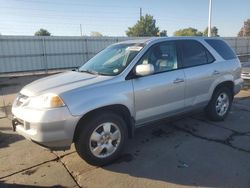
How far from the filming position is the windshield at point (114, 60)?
13.6 feet

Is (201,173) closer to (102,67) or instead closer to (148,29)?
(102,67)

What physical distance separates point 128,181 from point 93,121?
0.92m

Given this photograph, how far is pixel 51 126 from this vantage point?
333cm

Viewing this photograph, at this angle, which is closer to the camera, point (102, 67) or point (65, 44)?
point (102, 67)

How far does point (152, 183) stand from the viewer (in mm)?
3418

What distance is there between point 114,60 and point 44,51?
13485mm

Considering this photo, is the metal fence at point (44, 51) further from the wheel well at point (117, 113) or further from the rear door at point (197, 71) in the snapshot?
the wheel well at point (117, 113)

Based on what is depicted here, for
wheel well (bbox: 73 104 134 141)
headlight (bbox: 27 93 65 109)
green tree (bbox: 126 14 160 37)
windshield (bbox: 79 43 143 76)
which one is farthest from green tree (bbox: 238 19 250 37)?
headlight (bbox: 27 93 65 109)

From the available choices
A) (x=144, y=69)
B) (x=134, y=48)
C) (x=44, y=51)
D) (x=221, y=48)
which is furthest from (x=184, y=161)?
(x=44, y=51)

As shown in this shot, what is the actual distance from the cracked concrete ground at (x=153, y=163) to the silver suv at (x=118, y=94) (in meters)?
0.36

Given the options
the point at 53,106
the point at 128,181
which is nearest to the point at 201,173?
the point at 128,181

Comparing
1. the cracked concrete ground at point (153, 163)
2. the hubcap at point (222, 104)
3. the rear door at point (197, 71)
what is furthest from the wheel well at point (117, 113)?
the hubcap at point (222, 104)

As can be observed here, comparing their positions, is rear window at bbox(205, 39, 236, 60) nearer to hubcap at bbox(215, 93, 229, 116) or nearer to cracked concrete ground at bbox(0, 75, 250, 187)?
hubcap at bbox(215, 93, 229, 116)

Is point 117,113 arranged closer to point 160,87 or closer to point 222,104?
point 160,87
